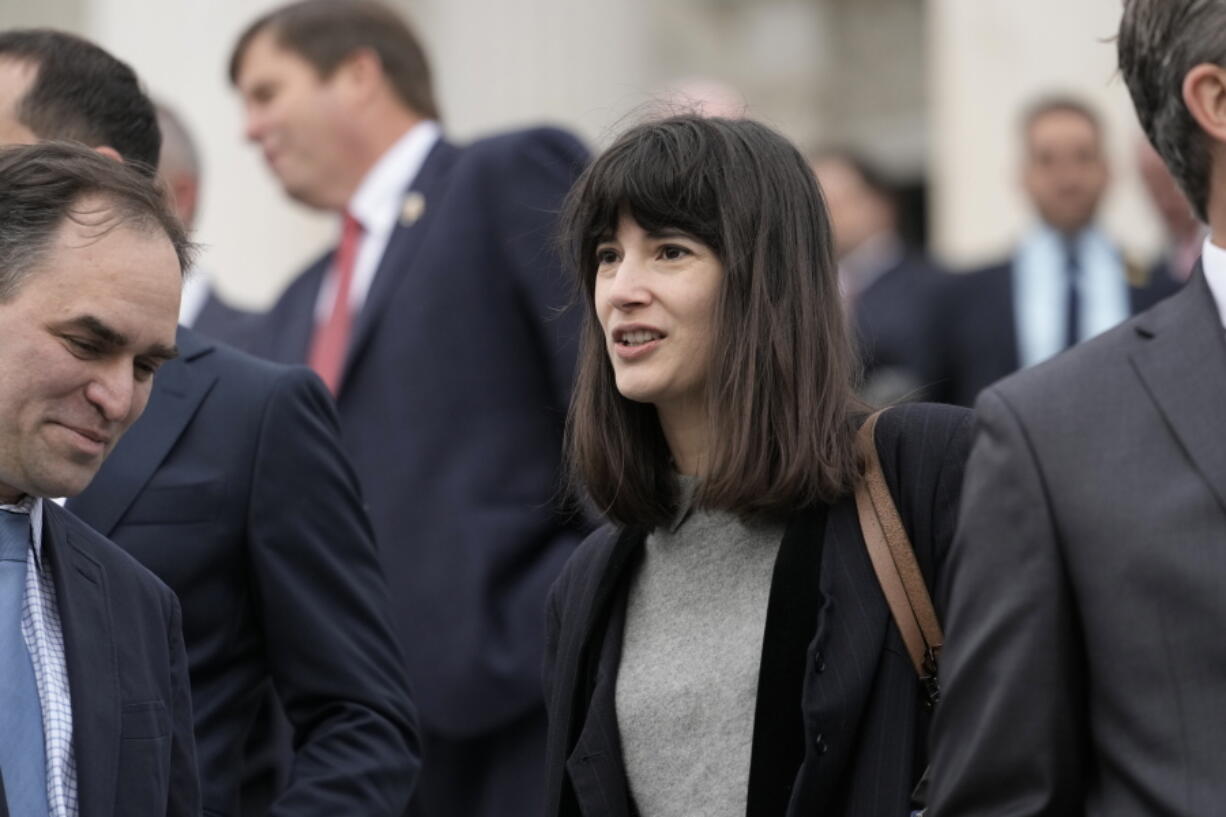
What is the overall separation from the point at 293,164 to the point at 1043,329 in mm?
2937

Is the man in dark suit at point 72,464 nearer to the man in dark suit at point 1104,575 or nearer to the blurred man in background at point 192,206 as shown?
the man in dark suit at point 1104,575

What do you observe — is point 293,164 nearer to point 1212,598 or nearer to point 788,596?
point 788,596

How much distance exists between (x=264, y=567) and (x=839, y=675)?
39.6 inches

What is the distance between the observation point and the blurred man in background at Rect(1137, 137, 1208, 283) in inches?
315

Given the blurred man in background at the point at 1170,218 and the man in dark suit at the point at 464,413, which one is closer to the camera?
the man in dark suit at the point at 464,413

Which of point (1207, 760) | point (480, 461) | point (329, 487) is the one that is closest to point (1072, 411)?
point (1207, 760)

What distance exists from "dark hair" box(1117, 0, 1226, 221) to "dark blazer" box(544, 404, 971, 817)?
597 mm

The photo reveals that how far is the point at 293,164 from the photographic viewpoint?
19.4 feet

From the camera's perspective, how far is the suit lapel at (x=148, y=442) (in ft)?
12.7

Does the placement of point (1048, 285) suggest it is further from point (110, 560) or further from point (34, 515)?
point (34, 515)

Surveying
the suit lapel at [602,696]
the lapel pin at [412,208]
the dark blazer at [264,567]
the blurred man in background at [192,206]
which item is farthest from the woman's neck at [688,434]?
the blurred man in background at [192,206]

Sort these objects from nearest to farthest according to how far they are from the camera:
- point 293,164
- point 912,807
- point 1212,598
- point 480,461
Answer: point 1212,598, point 912,807, point 480,461, point 293,164

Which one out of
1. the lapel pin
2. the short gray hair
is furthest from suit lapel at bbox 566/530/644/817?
the short gray hair

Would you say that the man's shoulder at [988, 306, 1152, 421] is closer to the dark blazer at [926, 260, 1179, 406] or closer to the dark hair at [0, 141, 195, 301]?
the dark hair at [0, 141, 195, 301]
